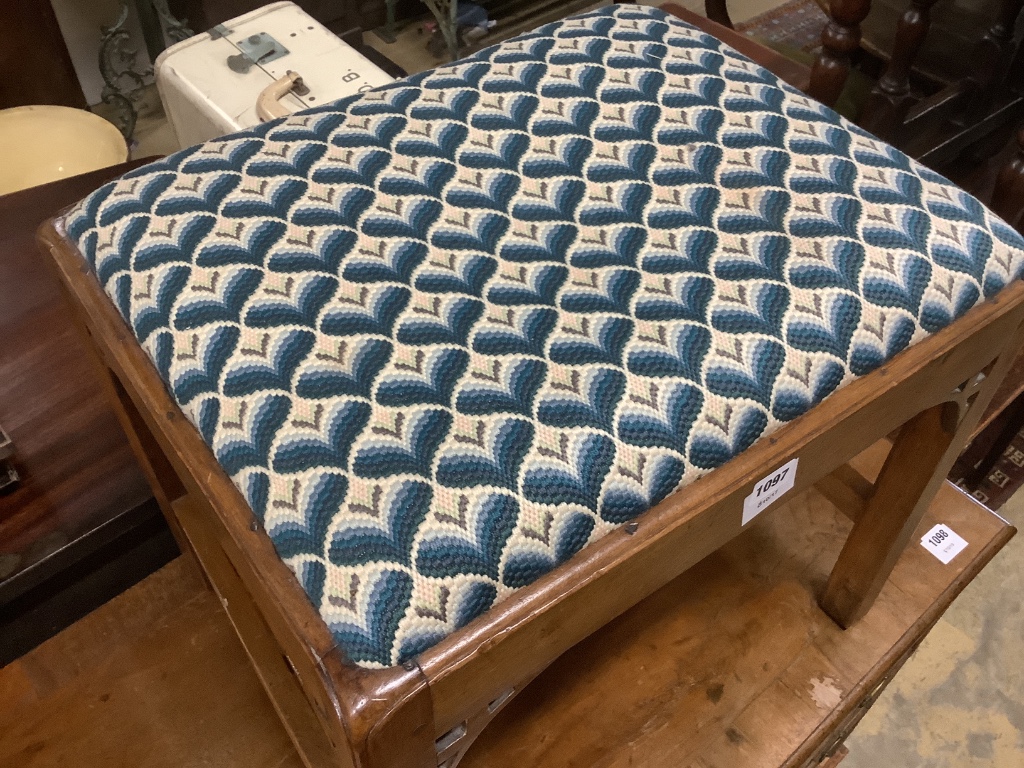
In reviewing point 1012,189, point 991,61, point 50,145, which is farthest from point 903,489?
point 50,145

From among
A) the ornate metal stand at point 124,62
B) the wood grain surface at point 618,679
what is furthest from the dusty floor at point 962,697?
the ornate metal stand at point 124,62

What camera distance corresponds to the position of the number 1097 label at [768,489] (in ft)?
1.67

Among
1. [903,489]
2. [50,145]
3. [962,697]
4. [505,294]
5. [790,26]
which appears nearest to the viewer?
[505,294]

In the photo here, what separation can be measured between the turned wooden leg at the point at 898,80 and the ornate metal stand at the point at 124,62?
4.26 ft

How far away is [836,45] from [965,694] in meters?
0.92

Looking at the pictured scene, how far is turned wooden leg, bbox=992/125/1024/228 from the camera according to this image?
110 centimetres


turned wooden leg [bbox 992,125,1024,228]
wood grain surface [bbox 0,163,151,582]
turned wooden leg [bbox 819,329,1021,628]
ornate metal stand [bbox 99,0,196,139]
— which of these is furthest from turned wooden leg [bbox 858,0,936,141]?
ornate metal stand [bbox 99,0,196,139]

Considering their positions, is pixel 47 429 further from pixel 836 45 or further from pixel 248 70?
pixel 836 45

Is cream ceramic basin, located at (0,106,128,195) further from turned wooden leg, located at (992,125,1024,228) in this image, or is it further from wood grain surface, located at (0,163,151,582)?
turned wooden leg, located at (992,125,1024,228)

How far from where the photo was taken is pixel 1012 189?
111 centimetres

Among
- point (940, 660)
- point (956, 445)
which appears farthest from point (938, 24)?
point (956, 445)

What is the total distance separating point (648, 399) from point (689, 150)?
226 mm

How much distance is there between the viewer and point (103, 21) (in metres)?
1.86

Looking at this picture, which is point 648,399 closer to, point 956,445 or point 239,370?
point 239,370
